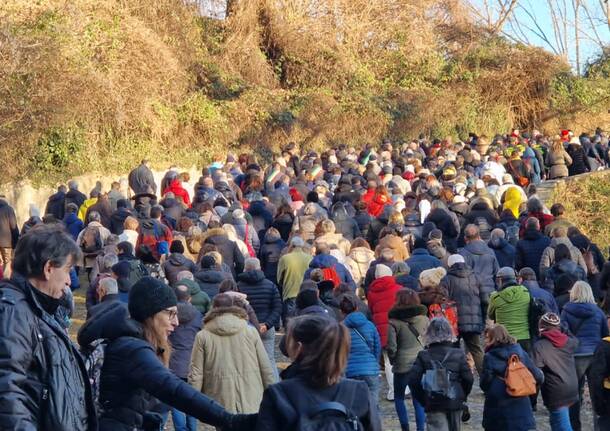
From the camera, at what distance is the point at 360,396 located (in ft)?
15.8

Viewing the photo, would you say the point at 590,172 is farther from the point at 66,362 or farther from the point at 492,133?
the point at 66,362

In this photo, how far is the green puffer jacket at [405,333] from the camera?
10859mm

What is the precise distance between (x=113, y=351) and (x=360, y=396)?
1.02 meters

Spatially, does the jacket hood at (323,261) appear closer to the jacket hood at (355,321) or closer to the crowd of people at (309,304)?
Answer: the crowd of people at (309,304)

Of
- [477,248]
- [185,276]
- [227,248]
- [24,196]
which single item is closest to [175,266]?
[185,276]

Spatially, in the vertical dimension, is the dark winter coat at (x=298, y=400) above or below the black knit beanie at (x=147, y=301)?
below

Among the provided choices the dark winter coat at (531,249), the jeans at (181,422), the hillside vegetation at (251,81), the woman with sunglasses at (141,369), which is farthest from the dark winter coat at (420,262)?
the hillside vegetation at (251,81)

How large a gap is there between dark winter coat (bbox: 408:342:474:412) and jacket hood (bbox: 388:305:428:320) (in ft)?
5.30

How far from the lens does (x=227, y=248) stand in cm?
1484

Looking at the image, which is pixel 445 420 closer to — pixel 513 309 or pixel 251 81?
pixel 513 309

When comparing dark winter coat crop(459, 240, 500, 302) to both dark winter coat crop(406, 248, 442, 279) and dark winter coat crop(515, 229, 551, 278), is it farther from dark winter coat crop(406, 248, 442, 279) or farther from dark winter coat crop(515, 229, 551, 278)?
dark winter coat crop(515, 229, 551, 278)

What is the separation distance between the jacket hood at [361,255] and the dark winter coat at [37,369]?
1033 cm

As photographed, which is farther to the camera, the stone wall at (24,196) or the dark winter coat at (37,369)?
the stone wall at (24,196)

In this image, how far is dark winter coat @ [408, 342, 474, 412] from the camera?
29.9ft
